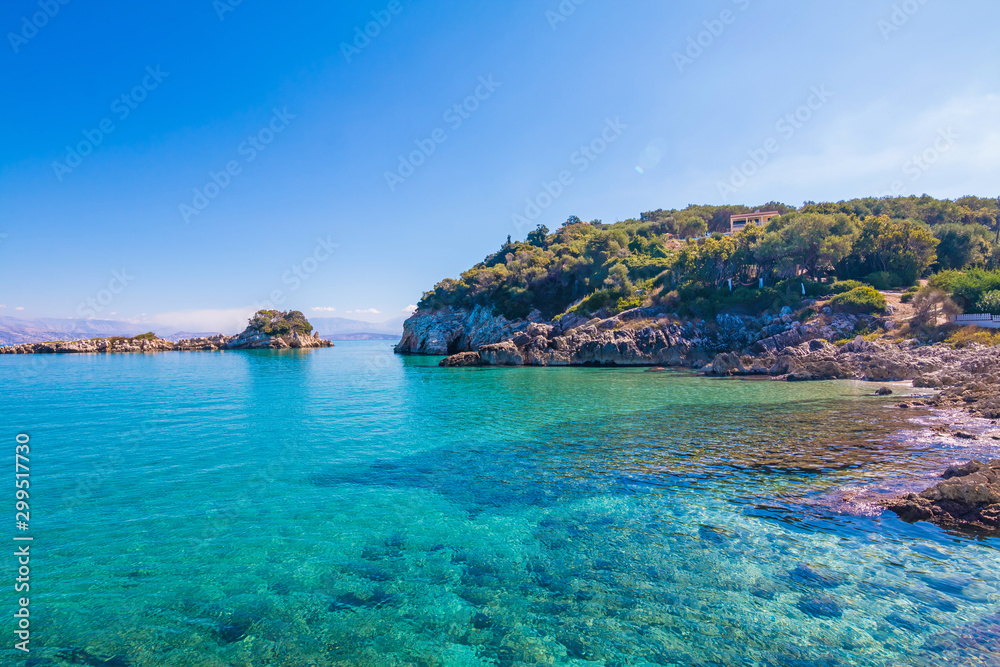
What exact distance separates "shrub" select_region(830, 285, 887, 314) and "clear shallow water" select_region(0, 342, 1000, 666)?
111 feet

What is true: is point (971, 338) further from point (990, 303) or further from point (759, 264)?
point (759, 264)

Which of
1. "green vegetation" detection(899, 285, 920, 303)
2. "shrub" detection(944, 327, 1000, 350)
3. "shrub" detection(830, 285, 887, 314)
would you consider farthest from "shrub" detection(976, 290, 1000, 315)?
"green vegetation" detection(899, 285, 920, 303)

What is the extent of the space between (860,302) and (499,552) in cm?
5394

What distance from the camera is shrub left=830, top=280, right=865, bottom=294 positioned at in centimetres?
5259

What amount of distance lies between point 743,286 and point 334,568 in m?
66.1

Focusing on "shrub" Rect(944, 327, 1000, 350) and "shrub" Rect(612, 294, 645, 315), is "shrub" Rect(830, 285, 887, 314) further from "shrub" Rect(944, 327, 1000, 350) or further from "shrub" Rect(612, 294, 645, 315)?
"shrub" Rect(612, 294, 645, 315)

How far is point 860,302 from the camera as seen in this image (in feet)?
154

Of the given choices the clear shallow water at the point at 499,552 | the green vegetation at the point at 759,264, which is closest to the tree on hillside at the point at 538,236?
the green vegetation at the point at 759,264

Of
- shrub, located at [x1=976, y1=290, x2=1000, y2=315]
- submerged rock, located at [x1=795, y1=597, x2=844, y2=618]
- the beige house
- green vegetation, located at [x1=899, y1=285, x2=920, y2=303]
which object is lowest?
submerged rock, located at [x1=795, y1=597, x2=844, y2=618]

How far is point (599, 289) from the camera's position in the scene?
74.4 meters

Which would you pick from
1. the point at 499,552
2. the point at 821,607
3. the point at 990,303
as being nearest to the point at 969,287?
the point at 990,303

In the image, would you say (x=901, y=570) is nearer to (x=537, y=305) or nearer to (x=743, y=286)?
(x=743, y=286)

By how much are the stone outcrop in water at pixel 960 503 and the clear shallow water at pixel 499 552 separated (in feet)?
2.04

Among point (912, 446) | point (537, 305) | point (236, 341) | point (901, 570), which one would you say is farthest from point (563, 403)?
point (236, 341)
